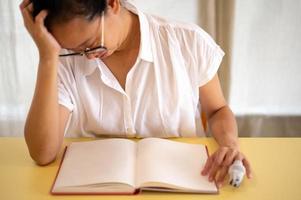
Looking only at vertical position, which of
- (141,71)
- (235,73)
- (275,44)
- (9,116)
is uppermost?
(141,71)

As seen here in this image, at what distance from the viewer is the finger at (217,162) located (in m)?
1.06

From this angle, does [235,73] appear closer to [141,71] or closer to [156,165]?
[141,71]

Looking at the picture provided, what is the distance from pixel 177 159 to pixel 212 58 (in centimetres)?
42

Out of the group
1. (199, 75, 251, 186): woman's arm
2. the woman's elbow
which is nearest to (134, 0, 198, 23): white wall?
(199, 75, 251, 186): woman's arm

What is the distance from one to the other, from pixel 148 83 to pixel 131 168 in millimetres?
388

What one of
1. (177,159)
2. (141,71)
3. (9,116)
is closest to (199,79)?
(141,71)

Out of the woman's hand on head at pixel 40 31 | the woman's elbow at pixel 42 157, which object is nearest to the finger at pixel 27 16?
the woman's hand on head at pixel 40 31

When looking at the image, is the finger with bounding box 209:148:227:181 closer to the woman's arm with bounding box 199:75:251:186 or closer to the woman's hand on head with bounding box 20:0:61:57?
the woman's arm with bounding box 199:75:251:186

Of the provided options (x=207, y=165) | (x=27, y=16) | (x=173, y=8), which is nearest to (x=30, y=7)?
(x=27, y=16)

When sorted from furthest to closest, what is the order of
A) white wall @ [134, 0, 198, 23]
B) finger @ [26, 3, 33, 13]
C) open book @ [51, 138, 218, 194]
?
white wall @ [134, 0, 198, 23] < finger @ [26, 3, 33, 13] < open book @ [51, 138, 218, 194]

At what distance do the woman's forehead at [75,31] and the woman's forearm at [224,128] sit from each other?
0.49 m

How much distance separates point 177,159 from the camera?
3.71 ft

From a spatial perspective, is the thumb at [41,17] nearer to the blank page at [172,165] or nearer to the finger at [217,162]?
the blank page at [172,165]

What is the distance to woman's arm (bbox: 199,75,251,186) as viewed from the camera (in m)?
1.08
